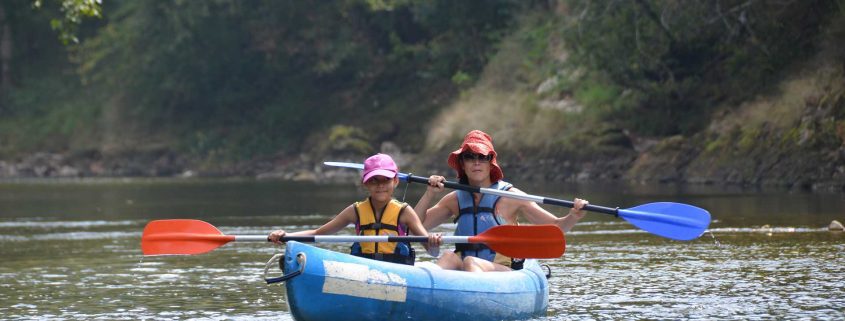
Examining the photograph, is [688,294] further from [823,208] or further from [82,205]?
[82,205]

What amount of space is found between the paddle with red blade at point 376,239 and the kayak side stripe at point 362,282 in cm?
41

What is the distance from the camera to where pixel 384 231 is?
11430 mm

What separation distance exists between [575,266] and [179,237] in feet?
16.7

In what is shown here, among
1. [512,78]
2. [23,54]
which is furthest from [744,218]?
[23,54]

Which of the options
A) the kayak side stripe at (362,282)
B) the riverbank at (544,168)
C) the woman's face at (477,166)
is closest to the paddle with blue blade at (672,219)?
the woman's face at (477,166)

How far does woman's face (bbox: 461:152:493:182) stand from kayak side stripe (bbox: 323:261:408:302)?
1.48 metres

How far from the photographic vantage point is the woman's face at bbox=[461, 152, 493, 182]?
11.9 m

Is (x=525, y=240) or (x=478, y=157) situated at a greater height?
(x=478, y=157)

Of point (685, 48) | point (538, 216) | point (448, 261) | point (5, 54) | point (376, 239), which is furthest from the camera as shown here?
point (5, 54)

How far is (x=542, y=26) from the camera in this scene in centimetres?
4816

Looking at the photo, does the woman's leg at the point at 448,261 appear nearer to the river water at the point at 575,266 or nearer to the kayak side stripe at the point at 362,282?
the kayak side stripe at the point at 362,282

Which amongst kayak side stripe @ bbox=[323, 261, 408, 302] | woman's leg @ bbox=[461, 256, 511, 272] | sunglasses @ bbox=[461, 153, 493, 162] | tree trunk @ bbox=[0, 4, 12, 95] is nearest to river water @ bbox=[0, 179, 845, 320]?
woman's leg @ bbox=[461, 256, 511, 272]

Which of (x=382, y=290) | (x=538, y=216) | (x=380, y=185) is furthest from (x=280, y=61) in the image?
(x=382, y=290)

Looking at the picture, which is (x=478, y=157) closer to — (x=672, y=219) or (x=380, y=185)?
(x=380, y=185)
